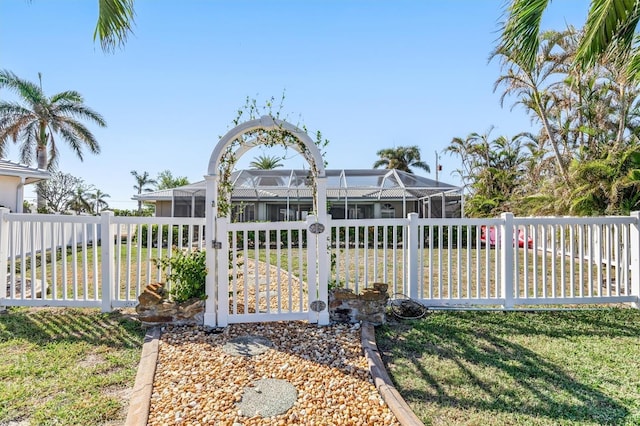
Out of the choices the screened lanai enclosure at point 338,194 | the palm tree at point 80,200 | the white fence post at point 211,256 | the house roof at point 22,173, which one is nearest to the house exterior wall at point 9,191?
the house roof at point 22,173

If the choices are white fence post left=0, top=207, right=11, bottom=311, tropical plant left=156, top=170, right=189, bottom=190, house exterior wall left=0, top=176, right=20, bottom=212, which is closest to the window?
house exterior wall left=0, top=176, right=20, bottom=212

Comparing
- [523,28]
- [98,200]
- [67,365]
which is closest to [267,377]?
[67,365]

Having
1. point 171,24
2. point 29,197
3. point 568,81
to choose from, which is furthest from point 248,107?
point 29,197

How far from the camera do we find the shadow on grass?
12.1 feet

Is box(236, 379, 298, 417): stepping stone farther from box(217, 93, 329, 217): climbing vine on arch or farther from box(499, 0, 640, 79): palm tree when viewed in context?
box(499, 0, 640, 79): palm tree

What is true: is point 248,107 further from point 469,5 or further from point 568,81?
point 568,81

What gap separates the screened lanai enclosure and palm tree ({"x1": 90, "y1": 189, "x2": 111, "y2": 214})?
18479 millimetres

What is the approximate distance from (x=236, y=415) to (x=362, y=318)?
2056 mm

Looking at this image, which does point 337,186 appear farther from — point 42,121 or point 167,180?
point 167,180

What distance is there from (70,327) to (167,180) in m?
36.1

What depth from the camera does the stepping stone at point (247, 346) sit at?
3344 millimetres

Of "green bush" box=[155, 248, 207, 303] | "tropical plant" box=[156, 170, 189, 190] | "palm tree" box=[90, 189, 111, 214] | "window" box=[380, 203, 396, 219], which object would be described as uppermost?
"tropical plant" box=[156, 170, 189, 190]

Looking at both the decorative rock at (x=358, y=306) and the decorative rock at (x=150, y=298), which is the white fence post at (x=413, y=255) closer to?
the decorative rock at (x=358, y=306)

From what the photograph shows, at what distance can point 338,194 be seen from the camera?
15.5 metres
